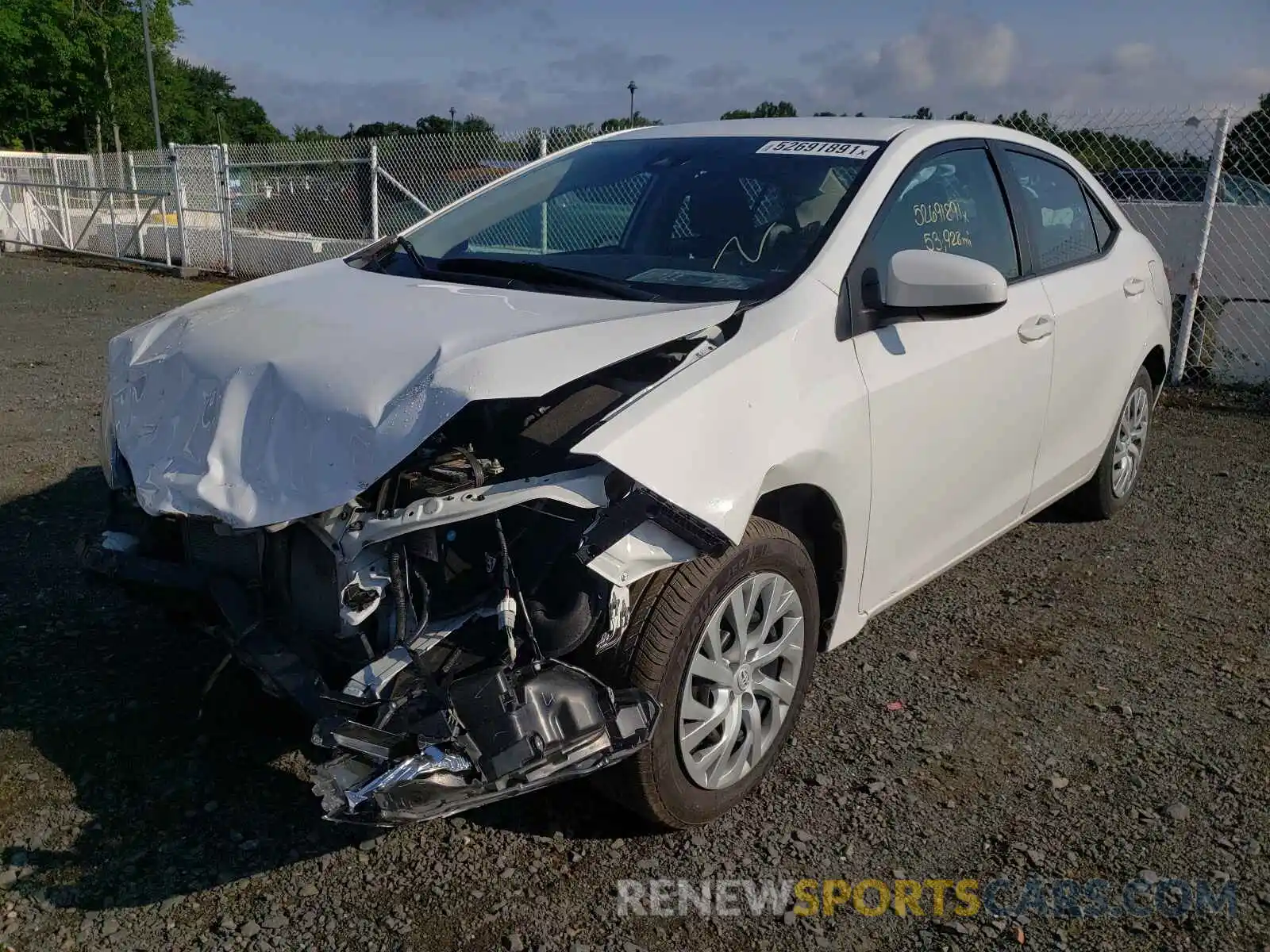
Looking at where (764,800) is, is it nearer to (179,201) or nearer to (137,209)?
(179,201)

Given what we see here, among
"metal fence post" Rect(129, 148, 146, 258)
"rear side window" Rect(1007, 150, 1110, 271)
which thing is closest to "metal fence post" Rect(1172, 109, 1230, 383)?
"rear side window" Rect(1007, 150, 1110, 271)

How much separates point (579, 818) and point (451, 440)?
1.11 m

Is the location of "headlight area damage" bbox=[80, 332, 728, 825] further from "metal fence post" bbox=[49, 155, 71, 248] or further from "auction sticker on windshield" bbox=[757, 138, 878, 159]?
"metal fence post" bbox=[49, 155, 71, 248]

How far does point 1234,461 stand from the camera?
259 inches

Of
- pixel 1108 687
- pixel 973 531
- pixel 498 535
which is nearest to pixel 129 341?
pixel 498 535

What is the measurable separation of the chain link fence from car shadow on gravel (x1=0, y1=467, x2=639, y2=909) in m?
1.80

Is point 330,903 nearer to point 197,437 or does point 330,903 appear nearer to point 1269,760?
point 197,437

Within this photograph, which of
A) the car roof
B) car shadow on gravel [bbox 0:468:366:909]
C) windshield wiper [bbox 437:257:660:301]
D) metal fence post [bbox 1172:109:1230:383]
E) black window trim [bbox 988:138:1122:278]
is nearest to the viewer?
car shadow on gravel [bbox 0:468:366:909]

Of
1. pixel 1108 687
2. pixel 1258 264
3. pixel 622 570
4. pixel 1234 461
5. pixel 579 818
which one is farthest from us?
pixel 1258 264

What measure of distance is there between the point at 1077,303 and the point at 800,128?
4.36 feet

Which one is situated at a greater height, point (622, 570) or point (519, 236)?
point (519, 236)

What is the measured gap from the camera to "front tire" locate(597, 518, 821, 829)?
2504mm

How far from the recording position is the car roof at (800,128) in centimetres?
362

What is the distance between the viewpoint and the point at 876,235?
3.21 metres
